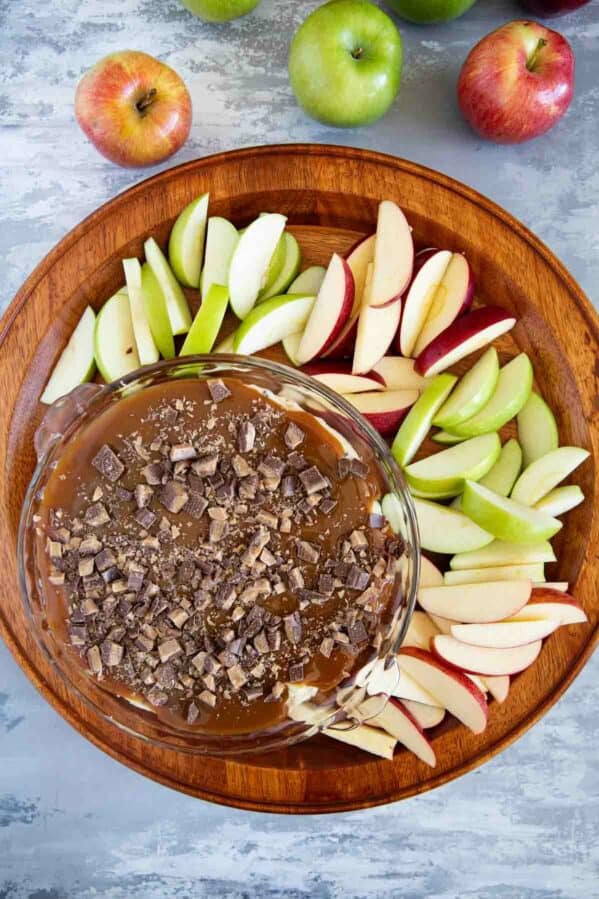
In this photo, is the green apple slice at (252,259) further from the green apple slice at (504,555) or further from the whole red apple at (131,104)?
the green apple slice at (504,555)

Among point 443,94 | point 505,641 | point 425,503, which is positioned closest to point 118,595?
point 425,503

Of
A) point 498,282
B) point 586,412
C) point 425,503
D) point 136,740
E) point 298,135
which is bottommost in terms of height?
point 136,740

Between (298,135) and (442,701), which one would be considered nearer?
(442,701)

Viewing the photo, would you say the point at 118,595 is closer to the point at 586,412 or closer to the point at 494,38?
the point at 586,412

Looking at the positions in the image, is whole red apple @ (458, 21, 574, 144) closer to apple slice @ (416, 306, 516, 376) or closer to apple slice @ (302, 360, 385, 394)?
apple slice @ (416, 306, 516, 376)

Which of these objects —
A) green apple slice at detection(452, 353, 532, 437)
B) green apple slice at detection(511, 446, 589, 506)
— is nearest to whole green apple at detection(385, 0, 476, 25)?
green apple slice at detection(452, 353, 532, 437)

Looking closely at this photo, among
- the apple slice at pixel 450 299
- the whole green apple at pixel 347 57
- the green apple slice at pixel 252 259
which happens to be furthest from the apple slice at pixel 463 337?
the whole green apple at pixel 347 57

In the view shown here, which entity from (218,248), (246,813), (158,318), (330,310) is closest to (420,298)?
(330,310)
